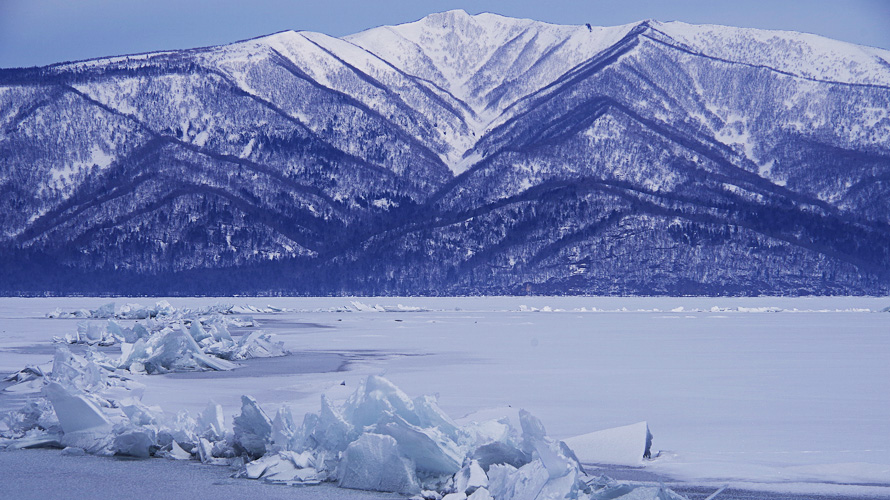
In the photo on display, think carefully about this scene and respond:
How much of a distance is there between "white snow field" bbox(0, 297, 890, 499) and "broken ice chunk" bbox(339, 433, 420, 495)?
0.03m

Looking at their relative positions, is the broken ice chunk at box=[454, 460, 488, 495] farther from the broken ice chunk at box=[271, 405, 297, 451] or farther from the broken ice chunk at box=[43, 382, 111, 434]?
the broken ice chunk at box=[43, 382, 111, 434]

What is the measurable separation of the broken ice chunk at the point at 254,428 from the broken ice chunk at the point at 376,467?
4.14ft

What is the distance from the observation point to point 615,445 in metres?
10.3

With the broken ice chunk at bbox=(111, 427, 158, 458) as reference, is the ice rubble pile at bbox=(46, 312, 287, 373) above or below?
above

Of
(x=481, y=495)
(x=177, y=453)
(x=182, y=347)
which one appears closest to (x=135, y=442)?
(x=177, y=453)

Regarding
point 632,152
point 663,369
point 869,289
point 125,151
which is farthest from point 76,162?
point 663,369

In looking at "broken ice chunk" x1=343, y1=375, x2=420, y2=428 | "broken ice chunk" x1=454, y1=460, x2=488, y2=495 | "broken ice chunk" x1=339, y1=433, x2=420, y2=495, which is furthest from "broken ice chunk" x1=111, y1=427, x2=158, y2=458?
"broken ice chunk" x1=454, y1=460, x2=488, y2=495

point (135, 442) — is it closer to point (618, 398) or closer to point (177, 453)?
point (177, 453)

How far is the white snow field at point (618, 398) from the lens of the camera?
29.8ft

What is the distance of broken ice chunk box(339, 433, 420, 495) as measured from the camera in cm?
877

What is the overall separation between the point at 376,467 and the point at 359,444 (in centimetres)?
27

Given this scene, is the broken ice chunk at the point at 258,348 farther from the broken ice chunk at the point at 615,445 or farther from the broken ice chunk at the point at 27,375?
the broken ice chunk at the point at 615,445

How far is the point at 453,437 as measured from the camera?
9.43 m

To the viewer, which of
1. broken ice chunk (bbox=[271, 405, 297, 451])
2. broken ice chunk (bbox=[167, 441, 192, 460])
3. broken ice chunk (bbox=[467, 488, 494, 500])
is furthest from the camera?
broken ice chunk (bbox=[167, 441, 192, 460])
